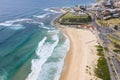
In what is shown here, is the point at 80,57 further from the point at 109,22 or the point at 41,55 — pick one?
the point at 109,22

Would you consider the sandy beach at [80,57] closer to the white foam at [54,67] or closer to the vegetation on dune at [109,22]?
the white foam at [54,67]

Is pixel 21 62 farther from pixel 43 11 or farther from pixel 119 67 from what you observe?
pixel 43 11

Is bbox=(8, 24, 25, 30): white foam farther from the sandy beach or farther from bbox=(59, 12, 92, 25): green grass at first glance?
bbox=(59, 12, 92, 25): green grass

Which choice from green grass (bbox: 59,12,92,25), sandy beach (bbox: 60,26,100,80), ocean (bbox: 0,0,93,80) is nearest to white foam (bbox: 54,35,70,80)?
ocean (bbox: 0,0,93,80)

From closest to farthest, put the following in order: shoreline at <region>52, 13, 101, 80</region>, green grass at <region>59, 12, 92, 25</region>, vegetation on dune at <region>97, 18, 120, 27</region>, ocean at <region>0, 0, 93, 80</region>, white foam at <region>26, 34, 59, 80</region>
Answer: white foam at <region>26, 34, 59, 80</region>
shoreline at <region>52, 13, 101, 80</region>
ocean at <region>0, 0, 93, 80</region>
vegetation on dune at <region>97, 18, 120, 27</region>
green grass at <region>59, 12, 92, 25</region>

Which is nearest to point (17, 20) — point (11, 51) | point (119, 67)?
point (11, 51)

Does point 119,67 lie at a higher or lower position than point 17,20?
lower
